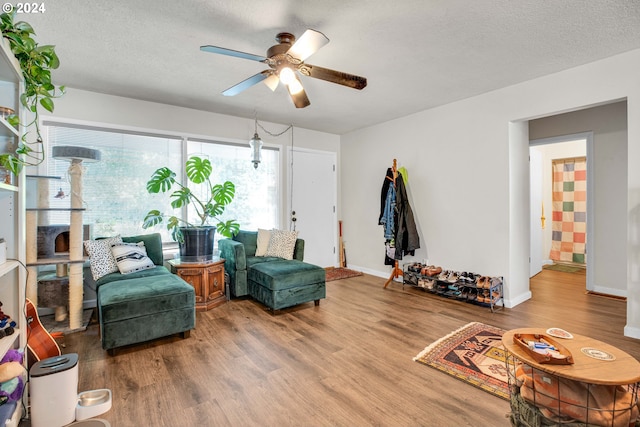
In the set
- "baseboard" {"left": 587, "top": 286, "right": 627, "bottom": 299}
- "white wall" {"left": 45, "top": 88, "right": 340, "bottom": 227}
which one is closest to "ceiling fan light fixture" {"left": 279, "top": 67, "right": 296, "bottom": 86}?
"white wall" {"left": 45, "top": 88, "right": 340, "bottom": 227}

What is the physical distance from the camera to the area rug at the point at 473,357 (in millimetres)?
2012

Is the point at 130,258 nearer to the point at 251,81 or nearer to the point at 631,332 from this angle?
the point at 251,81

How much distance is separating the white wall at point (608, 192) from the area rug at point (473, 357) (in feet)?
7.85

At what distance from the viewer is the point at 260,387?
2006 mm

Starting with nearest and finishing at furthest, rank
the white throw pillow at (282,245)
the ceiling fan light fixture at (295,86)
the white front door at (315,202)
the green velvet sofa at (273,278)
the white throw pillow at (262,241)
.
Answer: the ceiling fan light fixture at (295,86), the green velvet sofa at (273,278), the white throw pillow at (282,245), the white throw pillow at (262,241), the white front door at (315,202)

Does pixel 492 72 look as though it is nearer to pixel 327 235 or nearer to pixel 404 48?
pixel 404 48

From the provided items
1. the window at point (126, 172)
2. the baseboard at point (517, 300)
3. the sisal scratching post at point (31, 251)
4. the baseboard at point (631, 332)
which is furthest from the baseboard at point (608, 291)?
the sisal scratching post at point (31, 251)

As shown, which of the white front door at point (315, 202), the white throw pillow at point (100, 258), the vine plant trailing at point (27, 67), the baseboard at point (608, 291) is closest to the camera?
the vine plant trailing at point (27, 67)

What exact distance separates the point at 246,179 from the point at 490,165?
10.9 ft

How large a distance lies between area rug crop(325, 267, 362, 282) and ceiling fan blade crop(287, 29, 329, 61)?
3446 millimetres

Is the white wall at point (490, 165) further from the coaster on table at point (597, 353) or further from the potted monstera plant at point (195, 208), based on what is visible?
the potted monstera plant at point (195, 208)

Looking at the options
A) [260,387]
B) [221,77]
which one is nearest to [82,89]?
[221,77]

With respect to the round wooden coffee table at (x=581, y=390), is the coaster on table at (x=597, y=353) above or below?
above

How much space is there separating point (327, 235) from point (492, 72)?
3480mm
